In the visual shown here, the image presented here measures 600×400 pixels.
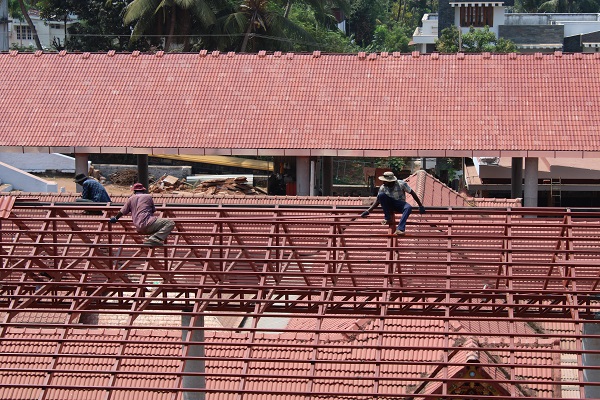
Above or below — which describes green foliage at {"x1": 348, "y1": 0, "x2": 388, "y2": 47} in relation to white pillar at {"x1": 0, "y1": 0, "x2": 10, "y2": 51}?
above

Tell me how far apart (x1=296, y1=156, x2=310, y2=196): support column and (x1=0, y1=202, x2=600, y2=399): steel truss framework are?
8.96 metres

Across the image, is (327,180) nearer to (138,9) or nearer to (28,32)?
(138,9)

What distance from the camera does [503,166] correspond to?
3138cm

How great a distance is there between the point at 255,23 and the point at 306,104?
15375mm

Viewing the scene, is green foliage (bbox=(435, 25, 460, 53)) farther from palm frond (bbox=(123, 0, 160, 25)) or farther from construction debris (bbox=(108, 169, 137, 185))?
construction debris (bbox=(108, 169, 137, 185))

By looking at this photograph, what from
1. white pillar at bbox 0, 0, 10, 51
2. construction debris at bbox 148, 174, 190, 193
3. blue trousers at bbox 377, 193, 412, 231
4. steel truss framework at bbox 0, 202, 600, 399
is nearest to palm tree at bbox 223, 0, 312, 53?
construction debris at bbox 148, 174, 190, 193

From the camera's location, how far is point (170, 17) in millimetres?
43438

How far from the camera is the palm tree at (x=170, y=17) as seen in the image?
41.7 metres

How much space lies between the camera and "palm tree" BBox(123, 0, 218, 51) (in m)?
41.7

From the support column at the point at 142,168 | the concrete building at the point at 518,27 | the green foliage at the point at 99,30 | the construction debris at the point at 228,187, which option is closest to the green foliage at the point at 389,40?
the concrete building at the point at 518,27

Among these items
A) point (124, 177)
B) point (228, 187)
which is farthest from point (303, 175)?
point (124, 177)

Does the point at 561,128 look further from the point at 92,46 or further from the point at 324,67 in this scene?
the point at 92,46

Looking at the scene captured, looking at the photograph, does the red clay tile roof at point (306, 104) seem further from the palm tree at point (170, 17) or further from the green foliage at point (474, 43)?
the green foliage at point (474, 43)

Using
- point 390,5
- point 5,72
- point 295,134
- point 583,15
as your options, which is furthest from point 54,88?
point 390,5
